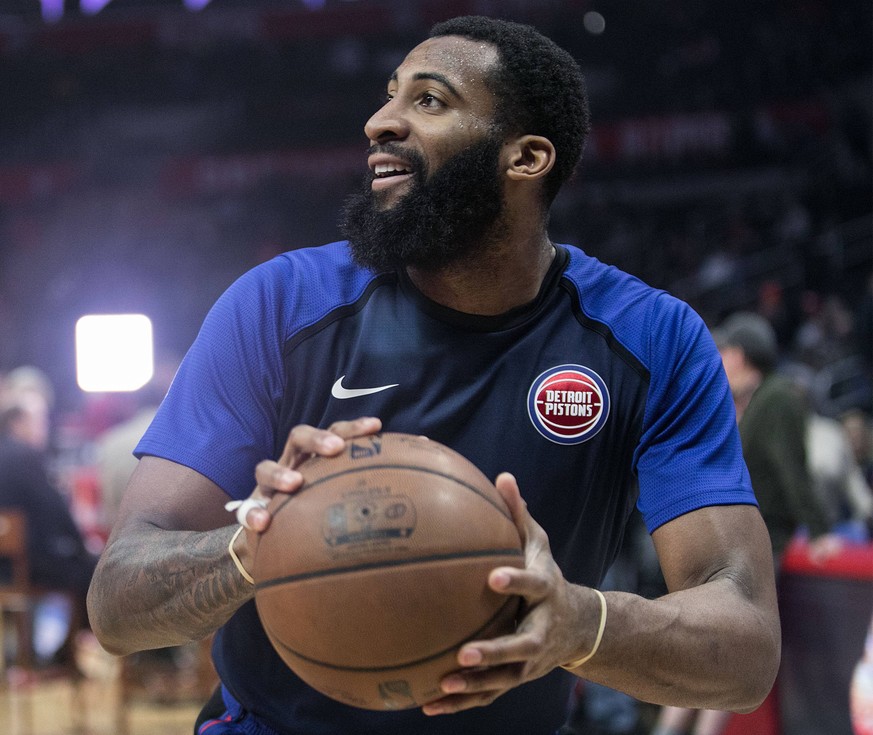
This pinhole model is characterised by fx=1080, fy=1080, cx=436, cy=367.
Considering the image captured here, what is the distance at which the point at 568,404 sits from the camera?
2098 mm

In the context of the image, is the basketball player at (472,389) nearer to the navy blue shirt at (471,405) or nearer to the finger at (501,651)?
the navy blue shirt at (471,405)

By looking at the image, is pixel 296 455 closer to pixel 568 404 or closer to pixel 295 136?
pixel 568 404

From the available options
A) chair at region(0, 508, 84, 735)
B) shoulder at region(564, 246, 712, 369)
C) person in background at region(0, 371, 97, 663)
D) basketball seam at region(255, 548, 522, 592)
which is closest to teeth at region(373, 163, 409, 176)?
shoulder at region(564, 246, 712, 369)

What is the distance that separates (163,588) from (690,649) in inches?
34.2

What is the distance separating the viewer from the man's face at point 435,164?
2150 mm

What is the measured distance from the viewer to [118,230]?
18922 millimetres

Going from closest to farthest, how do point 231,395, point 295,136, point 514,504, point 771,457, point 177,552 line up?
point 514,504, point 177,552, point 231,395, point 771,457, point 295,136

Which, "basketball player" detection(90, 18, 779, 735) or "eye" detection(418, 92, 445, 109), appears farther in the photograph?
"eye" detection(418, 92, 445, 109)

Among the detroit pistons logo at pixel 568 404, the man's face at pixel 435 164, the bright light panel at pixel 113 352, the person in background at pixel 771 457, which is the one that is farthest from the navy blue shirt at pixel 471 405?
the bright light panel at pixel 113 352

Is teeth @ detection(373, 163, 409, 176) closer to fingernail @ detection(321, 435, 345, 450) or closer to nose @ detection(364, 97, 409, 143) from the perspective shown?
nose @ detection(364, 97, 409, 143)

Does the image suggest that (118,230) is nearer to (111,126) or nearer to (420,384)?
(111,126)

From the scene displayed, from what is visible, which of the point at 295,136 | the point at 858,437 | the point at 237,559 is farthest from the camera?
the point at 295,136

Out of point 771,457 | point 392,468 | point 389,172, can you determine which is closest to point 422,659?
point 392,468

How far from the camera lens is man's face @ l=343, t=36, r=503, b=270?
7.06 ft
